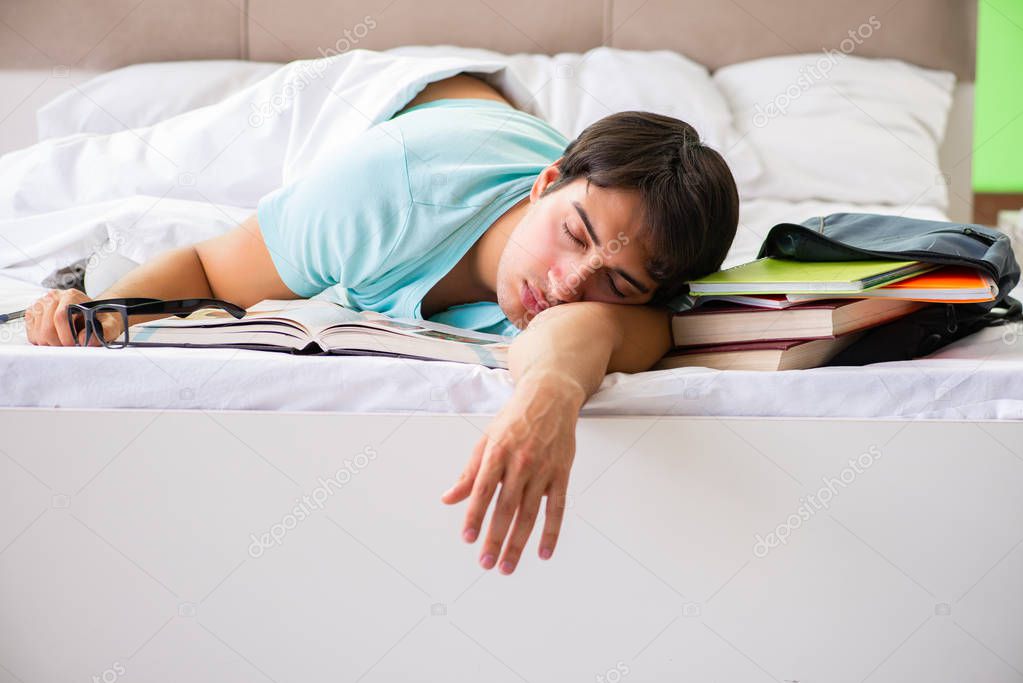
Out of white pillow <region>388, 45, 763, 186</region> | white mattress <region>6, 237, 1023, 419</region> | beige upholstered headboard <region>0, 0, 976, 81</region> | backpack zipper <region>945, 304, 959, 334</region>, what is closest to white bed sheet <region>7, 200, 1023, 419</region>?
white mattress <region>6, 237, 1023, 419</region>

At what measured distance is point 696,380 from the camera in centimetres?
79

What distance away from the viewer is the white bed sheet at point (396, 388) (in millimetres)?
780

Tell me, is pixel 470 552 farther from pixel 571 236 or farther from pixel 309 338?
pixel 571 236

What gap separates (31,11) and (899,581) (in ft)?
7.17

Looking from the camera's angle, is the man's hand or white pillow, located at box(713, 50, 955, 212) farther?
white pillow, located at box(713, 50, 955, 212)

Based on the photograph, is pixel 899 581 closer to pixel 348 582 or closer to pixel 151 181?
pixel 348 582

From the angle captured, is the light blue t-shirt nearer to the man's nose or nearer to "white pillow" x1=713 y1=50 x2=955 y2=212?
the man's nose

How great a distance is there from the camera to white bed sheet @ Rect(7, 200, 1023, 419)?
0.78 meters

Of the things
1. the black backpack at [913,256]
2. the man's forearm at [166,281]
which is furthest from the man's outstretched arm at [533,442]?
the man's forearm at [166,281]

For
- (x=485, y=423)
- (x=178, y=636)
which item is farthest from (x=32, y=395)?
(x=485, y=423)

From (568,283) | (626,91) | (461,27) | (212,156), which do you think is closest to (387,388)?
(568,283)

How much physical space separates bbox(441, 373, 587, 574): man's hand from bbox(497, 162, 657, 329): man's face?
263 millimetres

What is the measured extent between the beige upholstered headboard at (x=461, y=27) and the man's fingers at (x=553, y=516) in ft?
5.64

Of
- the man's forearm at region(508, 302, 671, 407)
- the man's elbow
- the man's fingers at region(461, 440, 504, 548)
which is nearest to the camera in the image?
the man's fingers at region(461, 440, 504, 548)
